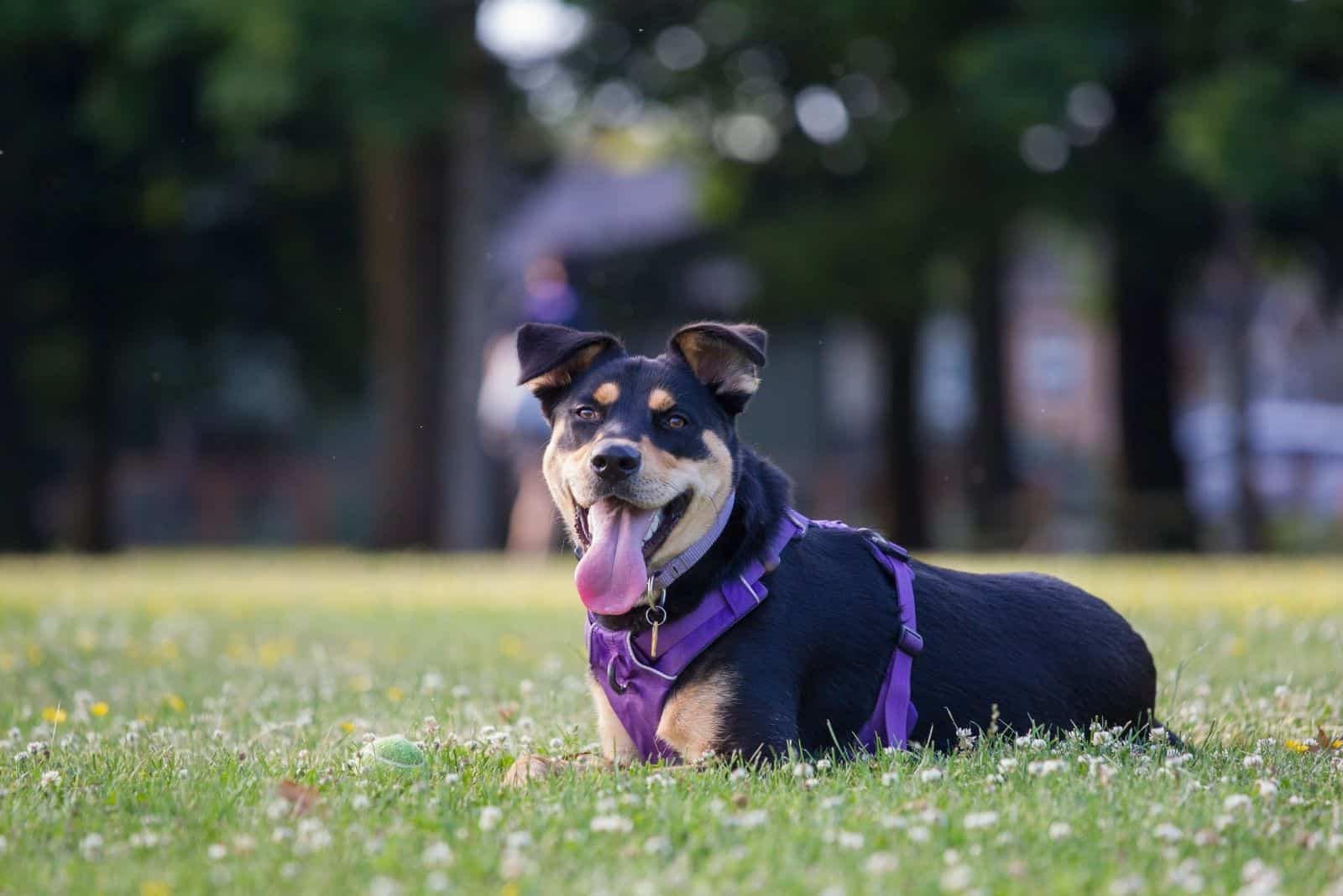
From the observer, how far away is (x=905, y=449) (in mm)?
29297

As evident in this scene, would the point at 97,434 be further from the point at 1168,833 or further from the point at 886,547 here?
the point at 1168,833

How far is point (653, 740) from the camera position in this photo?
5.69m

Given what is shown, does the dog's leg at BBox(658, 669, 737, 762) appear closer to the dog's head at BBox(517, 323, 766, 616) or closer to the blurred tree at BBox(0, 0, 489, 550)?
the dog's head at BBox(517, 323, 766, 616)

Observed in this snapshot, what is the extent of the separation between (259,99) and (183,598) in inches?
331

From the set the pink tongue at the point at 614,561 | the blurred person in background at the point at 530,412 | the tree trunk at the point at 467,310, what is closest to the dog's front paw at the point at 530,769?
the pink tongue at the point at 614,561

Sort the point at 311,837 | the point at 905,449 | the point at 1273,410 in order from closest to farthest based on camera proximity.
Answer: the point at 311,837 < the point at 905,449 < the point at 1273,410

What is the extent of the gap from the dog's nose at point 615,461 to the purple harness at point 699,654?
0.51 meters

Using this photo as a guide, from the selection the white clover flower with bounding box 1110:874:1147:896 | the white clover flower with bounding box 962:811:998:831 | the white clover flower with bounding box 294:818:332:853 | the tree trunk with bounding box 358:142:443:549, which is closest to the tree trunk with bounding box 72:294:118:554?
the tree trunk with bounding box 358:142:443:549

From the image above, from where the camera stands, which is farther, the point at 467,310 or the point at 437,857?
the point at 467,310

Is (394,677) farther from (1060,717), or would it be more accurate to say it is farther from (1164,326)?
→ (1164,326)

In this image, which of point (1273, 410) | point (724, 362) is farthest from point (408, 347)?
point (1273, 410)

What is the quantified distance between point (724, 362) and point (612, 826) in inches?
90.1

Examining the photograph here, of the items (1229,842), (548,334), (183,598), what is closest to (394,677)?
(548,334)

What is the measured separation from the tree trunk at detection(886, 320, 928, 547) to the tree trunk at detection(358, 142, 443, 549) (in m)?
8.32
